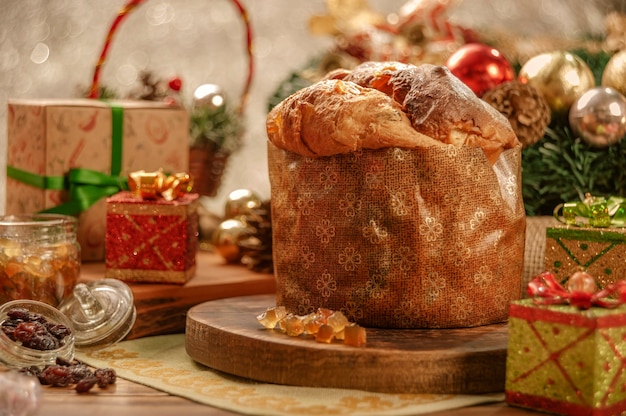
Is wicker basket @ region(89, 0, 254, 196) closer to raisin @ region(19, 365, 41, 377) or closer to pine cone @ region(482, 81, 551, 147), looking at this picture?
pine cone @ region(482, 81, 551, 147)

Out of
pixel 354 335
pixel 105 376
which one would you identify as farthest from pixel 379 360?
pixel 105 376

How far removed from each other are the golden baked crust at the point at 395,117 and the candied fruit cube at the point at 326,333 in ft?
0.85

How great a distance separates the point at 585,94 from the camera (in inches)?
71.5

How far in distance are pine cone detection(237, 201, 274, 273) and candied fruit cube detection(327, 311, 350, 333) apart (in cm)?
57

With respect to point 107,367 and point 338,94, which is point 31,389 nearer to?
point 107,367

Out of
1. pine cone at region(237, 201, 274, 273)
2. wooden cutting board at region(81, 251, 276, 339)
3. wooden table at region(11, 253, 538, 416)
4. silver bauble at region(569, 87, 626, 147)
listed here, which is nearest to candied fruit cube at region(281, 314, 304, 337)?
Result: wooden table at region(11, 253, 538, 416)

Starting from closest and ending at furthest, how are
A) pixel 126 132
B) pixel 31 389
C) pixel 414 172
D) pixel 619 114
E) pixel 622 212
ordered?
1. pixel 31 389
2. pixel 414 172
3. pixel 622 212
4. pixel 619 114
5. pixel 126 132

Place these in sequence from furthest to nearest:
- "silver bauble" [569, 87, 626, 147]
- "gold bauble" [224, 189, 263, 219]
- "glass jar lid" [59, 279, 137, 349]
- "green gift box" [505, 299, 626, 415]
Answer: "gold bauble" [224, 189, 263, 219] < "silver bauble" [569, 87, 626, 147] < "glass jar lid" [59, 279, 137, 349] < "green gift box" [505, 299, 626, 415]

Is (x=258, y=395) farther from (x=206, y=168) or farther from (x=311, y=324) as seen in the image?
(x=206, y=168)

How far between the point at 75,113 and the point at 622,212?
3.39ft

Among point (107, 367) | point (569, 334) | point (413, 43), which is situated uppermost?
point (413, 43)

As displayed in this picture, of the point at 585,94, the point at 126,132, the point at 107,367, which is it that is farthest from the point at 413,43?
the point at 107,367

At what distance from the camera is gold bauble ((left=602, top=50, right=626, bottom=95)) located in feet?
6.43

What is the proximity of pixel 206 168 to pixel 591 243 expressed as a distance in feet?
3.52
